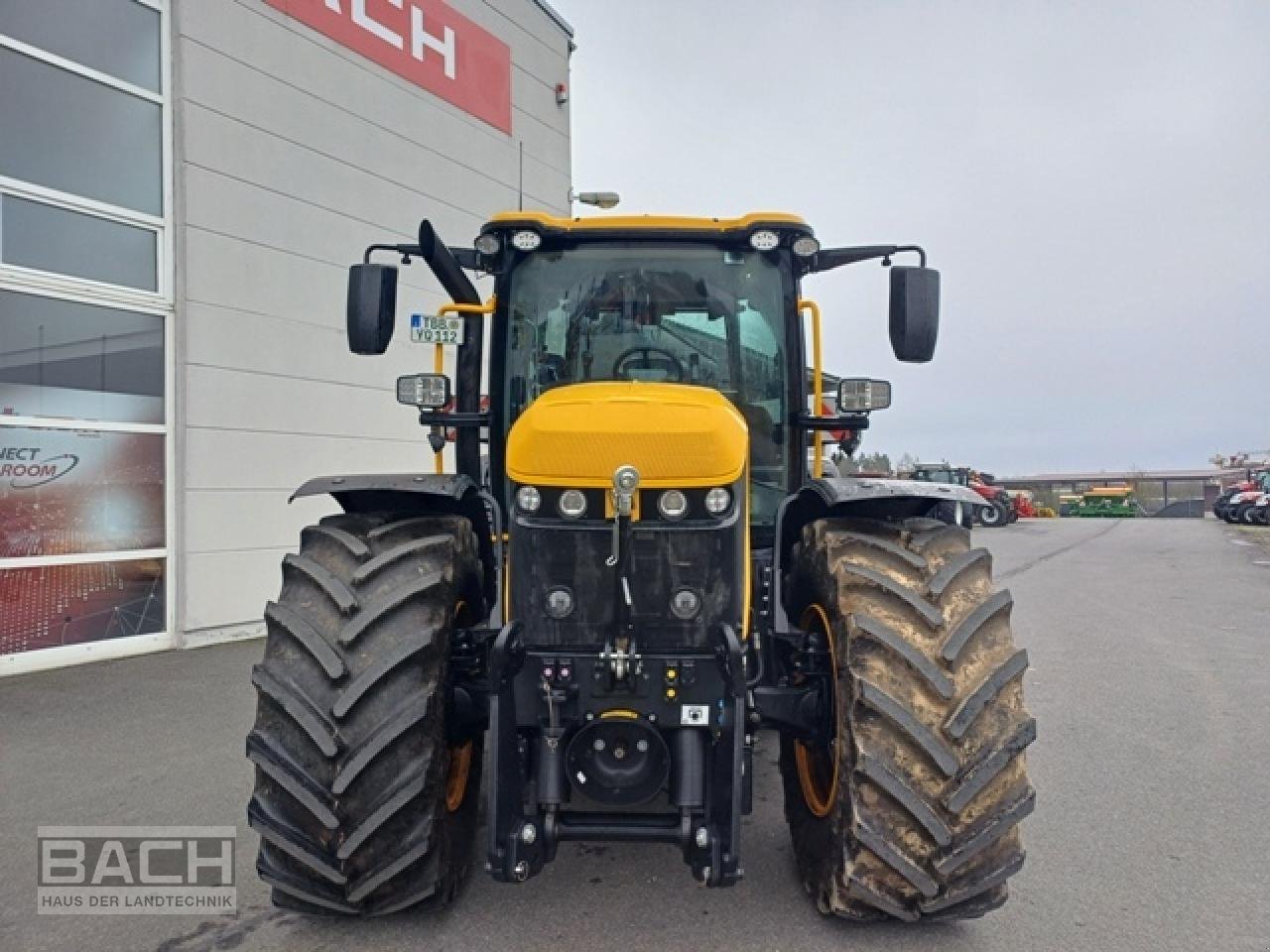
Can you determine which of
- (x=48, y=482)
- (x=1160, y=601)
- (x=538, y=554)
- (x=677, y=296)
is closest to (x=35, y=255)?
(x=48, y=482)

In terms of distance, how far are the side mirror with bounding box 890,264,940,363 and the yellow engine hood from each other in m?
1.32

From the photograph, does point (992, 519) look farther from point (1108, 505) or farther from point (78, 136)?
point (78, 136)

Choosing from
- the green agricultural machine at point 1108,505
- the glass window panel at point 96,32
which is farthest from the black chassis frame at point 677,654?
the green agricultural machine at point 1108,505

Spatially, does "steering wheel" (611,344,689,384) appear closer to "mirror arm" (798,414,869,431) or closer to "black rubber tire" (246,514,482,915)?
"mirror arm" (798,414,869,431)

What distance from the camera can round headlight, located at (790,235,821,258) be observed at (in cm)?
376

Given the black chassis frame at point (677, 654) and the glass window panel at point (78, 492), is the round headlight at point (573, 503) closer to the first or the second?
the black chassis frame at point (677, 654)

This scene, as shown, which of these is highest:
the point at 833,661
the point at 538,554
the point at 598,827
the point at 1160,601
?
the point at 538,554

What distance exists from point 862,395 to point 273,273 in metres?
6.56

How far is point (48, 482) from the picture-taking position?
710 cm

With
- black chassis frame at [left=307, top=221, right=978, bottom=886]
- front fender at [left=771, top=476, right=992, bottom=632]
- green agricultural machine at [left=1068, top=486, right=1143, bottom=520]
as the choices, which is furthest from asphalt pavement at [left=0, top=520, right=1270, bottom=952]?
green agricultural machine at [left=1068, top=486, right=1143, bottom=520]

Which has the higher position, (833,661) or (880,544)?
(880,544)

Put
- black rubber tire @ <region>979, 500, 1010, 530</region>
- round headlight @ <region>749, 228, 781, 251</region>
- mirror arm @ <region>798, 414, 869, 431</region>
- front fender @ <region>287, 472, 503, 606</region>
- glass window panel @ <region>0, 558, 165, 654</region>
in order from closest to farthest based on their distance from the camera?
front fender @ <region>287, 472, 503, 606</region>
round headlight @ <region>749, 228, 781, 251</region>
mirror arm @ <region>798, 414, 869, 431</region>
glass window panel @ <region>0, 558, 165, 654</region>
black rubber tire @ <region>979, 500, 1010, 530</region>

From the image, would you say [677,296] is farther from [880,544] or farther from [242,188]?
[242,188]

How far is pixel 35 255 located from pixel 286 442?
2.52 m
